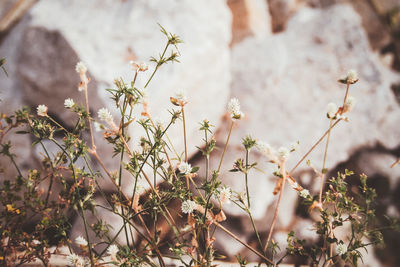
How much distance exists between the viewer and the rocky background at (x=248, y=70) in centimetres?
131

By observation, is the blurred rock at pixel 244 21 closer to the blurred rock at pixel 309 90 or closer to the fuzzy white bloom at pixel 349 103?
the blurred rock at pixel 309 90

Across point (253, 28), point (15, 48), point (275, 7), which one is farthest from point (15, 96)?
point (275, 7)

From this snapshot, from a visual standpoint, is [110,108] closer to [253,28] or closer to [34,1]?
[34,1]

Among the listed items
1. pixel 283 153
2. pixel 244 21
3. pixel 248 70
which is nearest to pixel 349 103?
pixel 283 153

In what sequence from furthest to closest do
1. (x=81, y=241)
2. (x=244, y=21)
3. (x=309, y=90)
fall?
(x=244, y=21) → (x=309, y=90) → (x=81, y=241)

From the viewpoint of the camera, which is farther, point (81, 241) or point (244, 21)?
point (244, 21)

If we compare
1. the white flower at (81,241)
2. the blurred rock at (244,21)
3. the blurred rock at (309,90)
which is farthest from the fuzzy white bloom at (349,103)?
the blurred rock at (244,21)

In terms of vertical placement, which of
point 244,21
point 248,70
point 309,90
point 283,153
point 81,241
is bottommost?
point 81,241

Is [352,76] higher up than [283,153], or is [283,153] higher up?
[352,76]

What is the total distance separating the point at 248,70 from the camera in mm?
1724

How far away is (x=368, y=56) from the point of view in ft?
5.97

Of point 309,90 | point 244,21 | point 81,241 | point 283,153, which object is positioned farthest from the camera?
point 244,21

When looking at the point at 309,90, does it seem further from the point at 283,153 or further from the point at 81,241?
the point at 81,241

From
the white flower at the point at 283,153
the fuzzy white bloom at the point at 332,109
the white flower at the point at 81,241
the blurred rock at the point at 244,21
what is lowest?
the white flower at the point at 81,241
